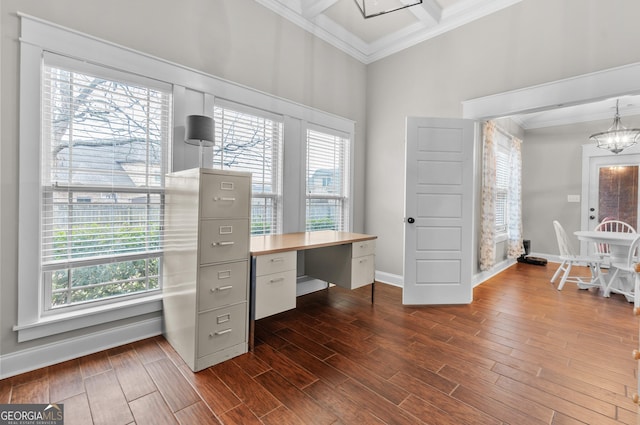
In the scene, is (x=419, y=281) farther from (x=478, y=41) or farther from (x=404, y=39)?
(x=404, y=39)

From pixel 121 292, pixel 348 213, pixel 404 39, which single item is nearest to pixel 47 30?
pixel 121 292

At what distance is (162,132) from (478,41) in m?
3.39

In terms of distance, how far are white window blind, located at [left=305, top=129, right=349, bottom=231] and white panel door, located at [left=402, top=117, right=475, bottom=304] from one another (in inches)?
39.3

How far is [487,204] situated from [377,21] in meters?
2.87

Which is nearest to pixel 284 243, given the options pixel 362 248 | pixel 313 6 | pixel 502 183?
pixel 362 248

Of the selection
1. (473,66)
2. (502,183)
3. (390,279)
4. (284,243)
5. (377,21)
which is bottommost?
(390,279)

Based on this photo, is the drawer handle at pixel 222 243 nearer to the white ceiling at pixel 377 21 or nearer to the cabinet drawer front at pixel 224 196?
the cabinet drawer front at pixel 224 196

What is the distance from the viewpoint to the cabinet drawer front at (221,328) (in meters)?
1.83

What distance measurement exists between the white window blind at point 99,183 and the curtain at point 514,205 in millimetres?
5677

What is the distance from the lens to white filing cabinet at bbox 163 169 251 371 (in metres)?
1.81

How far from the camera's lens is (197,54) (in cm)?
242

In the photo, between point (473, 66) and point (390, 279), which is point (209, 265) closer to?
point (390, 279)

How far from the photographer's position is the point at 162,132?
2285mm

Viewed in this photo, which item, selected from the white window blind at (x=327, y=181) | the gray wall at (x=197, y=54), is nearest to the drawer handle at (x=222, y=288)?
the gray wall at (x=197, y=54)
